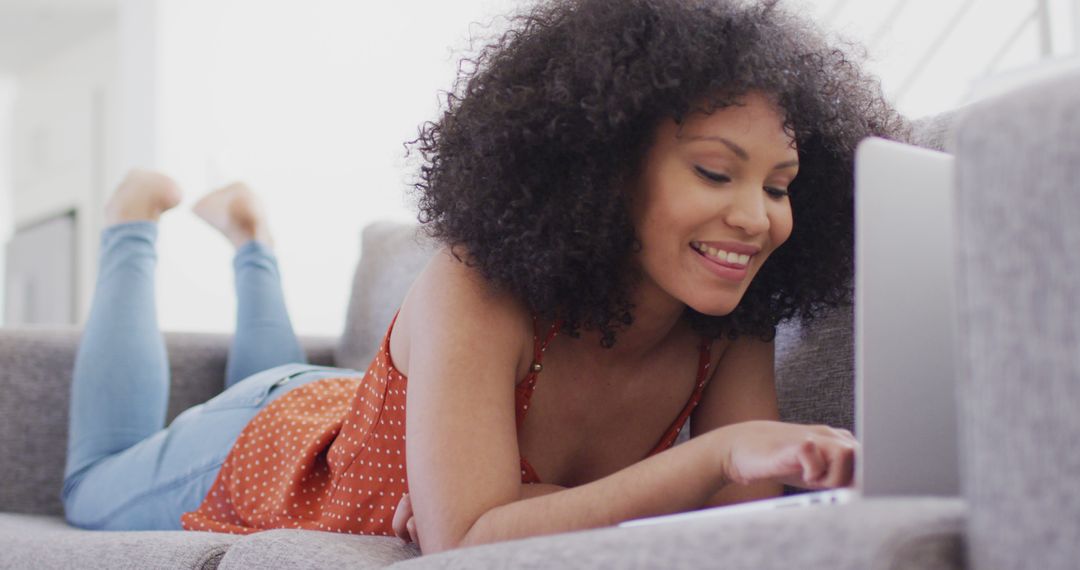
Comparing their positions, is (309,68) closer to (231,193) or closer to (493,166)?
(231,193)

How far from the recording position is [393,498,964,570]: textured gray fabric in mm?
550

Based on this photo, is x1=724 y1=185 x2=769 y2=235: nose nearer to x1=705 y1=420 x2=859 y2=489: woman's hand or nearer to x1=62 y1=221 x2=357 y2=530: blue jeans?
x1=705 y1=420 x2=859 y2=489: woman's hand

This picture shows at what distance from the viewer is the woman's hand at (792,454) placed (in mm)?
777

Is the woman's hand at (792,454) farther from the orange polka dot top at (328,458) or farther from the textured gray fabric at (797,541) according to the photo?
the orange polka dot top at (328,458)

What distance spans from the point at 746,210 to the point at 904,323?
0.94 ft

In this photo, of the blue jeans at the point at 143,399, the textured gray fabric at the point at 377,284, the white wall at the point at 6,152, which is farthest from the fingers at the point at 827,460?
the white wall at the point at 6,152

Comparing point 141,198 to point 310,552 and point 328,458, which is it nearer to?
point 328,458

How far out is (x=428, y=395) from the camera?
1.00 m

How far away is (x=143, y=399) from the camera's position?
1863 millimetres

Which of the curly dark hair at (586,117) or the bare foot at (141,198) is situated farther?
the bare foot at (141,198)

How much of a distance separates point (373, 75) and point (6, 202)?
4.32 m

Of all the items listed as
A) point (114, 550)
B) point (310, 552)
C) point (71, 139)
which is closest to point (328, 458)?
point (114, 550)

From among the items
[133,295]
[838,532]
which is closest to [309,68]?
[133,295]

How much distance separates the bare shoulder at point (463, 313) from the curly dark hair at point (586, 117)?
15 mm
